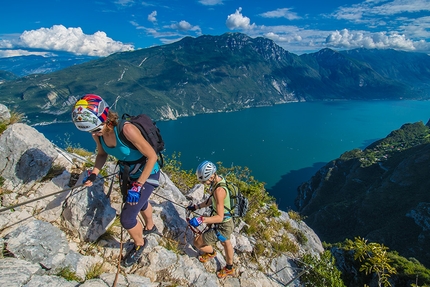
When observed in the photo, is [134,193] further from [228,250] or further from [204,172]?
[228,250]

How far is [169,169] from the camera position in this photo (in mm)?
9312

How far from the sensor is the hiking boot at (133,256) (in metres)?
4.30

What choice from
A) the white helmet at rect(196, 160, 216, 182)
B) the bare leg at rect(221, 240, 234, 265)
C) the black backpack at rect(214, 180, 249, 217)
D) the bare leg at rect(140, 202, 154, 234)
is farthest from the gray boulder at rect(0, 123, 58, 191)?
the bare leg at rect(221, 240, 234, 265)

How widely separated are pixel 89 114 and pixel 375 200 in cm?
7189

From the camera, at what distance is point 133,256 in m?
4.34

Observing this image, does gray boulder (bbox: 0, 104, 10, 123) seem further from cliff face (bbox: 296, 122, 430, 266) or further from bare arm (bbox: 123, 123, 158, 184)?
cliff face (bbox: 296, 122, 430, 266)

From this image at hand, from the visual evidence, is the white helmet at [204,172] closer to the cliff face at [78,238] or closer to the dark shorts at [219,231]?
the dark shorts at [219,231]

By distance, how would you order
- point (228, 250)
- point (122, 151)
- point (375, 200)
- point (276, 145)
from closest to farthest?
point (122, 151) < point (228, 250) < point (375, 200) < point (276, 145)

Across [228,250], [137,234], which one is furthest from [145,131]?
[228,250]

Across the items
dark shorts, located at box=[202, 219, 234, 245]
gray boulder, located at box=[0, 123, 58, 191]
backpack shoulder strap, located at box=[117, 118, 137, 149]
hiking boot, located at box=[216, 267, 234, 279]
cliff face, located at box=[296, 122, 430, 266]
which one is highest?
backpack shoulder strap, located at box=[117, 118, 137, 149]

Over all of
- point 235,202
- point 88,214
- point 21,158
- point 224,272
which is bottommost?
point 224,272

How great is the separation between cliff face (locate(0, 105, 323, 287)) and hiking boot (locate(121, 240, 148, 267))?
0.34 ft

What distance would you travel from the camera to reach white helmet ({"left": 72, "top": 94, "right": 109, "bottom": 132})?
3.46m

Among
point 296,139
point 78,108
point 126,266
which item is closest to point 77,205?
point 126,266
